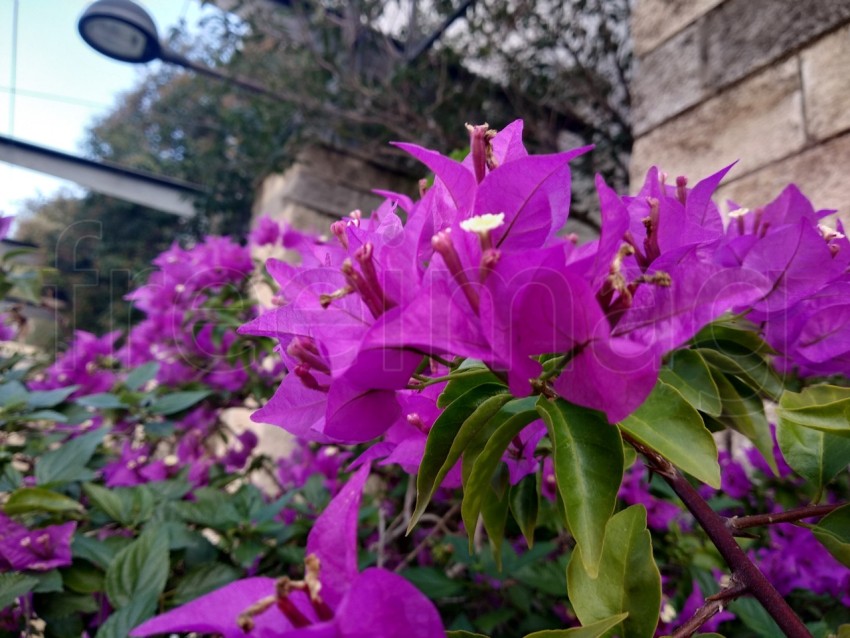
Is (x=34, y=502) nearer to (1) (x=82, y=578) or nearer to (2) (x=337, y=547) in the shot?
(1) (x=82, y=578)

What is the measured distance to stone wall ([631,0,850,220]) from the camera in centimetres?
106

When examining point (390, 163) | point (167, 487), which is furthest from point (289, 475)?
point (390, 163)

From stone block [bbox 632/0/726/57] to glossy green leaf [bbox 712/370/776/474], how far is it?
1082 millimetres

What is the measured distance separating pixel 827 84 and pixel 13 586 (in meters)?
1.41

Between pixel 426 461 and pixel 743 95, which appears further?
pixel 743 95

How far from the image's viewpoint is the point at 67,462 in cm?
80

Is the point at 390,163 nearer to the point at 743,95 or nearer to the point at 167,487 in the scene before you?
the point at 743,95

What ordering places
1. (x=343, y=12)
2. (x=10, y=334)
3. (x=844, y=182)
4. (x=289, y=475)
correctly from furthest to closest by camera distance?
(x=343, y=12)
(x=289, y=475)
(x=10, y=334)
(x=844, y=182)

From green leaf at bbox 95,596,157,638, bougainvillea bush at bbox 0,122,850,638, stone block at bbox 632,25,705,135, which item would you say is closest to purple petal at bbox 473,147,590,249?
bougainvillea bush at bbox 0,122,850,638

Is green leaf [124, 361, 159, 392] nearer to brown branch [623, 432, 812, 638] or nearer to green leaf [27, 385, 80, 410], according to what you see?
green leaf [27, 385, 80, 410]

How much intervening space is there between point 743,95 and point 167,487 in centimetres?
130

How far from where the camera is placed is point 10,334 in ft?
4.46

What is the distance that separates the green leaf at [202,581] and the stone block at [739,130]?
115 centimetres

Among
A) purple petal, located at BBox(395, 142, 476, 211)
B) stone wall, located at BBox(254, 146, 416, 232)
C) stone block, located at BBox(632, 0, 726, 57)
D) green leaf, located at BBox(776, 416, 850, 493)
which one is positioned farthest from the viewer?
stone wall, located at BBox(254, 146, 416, 232)
